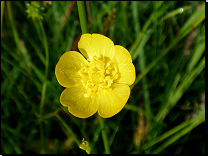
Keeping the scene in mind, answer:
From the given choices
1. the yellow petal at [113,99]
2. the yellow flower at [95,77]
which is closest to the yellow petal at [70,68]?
the yellow flower at [95,77]

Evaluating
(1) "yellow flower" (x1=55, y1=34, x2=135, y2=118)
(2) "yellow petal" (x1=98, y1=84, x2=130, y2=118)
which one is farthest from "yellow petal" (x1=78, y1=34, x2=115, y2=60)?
(2) "yellow petal" (x1=98, y1=84, x2=130, y2=118)

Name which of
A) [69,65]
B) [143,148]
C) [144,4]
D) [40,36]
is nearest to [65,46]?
[40,36]

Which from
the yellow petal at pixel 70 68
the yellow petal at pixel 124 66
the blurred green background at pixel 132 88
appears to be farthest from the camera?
the blurred green background at pixel 132 88

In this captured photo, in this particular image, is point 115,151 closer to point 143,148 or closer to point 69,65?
point 143,148

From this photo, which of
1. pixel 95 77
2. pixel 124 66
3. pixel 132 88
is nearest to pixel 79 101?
pixel 95 77

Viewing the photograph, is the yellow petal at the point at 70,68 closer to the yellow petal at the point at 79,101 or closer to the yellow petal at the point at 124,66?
the yellow petal at the point at 79,101
